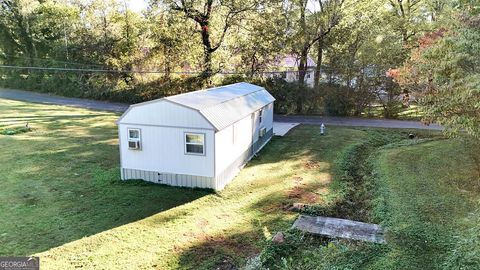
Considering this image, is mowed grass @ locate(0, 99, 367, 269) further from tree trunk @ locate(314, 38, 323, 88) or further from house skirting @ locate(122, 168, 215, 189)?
tree trunk @ locate(314, 38, 323, 88)

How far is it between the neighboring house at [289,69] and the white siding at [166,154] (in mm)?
13660

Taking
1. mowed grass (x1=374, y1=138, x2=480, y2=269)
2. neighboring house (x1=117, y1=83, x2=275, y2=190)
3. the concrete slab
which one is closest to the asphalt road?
mowed grass (x1=374, y1=138, x2=480, y2=269)

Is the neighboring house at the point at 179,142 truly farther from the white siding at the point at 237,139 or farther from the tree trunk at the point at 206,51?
the tree trunk at the point at 206,51

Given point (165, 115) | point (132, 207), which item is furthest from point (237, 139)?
point (132, 207)

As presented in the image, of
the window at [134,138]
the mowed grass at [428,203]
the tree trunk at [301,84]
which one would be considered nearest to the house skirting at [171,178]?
the window at [134,138]

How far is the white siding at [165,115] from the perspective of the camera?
9.89 m

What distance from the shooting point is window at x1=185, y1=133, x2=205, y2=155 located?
9898 millimetres

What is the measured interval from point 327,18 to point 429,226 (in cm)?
1657

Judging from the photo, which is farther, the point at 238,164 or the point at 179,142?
the point at 238,164

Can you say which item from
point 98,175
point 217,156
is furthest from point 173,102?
point 98,175

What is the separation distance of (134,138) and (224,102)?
3.37 metres

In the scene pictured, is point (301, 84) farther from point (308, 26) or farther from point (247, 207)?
point (247, 207)

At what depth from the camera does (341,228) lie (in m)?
7.74


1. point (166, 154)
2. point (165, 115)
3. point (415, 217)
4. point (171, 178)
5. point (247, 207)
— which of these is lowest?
point (247, 207)
